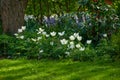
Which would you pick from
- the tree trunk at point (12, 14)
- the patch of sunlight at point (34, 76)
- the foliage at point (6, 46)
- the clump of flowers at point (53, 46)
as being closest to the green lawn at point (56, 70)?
the patch of sunlight at point (34, 76)

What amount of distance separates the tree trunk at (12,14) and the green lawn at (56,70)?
112 inches

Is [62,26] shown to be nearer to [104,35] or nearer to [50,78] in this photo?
[104,35]

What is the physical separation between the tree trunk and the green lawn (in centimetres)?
285

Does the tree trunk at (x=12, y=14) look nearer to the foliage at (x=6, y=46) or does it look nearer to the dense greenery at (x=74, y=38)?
the dense greenery at (x=74, y=38)

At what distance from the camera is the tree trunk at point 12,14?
1474 cm

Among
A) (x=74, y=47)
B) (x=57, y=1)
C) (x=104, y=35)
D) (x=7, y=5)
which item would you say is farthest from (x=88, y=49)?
(x=57, y=1)

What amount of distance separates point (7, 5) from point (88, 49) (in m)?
3.65

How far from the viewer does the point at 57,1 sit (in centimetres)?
2028

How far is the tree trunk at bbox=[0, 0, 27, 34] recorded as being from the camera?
48.4 feet

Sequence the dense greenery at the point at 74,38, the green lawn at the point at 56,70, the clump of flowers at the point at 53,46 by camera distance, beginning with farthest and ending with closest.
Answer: the clump of flowers at the point at 53,46
the dense greenery at the point at 74,38
the green lawn at the point at 56,70

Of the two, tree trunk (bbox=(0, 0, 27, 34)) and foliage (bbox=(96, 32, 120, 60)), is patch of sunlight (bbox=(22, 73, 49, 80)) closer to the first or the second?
foliage (bbox=(96, 32, 120, 60))

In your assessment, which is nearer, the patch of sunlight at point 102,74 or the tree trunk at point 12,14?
the patch of sunlight at point 102,74

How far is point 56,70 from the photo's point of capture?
1098 centimetres

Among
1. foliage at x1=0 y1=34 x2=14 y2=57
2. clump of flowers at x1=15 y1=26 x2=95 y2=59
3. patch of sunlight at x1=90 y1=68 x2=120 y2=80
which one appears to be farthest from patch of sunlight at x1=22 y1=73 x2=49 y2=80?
foliage at x1=0 y1=34 x2=14 y2=57
